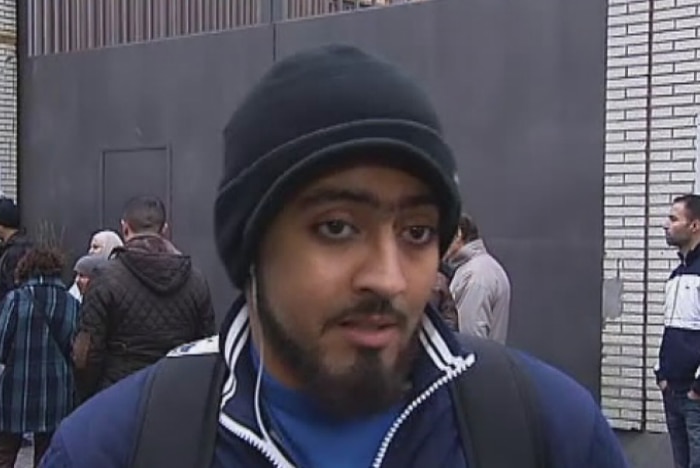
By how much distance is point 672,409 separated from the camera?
5895 mm

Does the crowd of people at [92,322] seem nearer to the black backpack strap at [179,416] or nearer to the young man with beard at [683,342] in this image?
the young man with beard at [683,342]

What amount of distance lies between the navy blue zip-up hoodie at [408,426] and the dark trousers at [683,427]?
4603mm

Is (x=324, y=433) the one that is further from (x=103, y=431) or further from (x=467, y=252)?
(x=467, y=252)

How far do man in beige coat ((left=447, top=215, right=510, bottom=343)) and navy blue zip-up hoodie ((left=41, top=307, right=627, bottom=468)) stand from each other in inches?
168

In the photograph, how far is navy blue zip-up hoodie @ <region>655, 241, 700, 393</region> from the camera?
572 centimetres

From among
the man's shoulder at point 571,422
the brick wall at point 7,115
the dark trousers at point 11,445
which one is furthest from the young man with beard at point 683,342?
the brick wall at point 7,115

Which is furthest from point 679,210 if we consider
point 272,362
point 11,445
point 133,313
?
point 272,362

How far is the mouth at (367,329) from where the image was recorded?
1253 millimetres

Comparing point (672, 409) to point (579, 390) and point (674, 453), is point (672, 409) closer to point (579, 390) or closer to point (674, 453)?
point (674, 453)

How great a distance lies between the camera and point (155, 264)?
492cm

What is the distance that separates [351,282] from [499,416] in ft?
0.79

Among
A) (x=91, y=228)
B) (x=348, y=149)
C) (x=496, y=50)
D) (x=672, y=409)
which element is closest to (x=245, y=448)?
(x=348, y=149)

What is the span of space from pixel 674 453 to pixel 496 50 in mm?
2795

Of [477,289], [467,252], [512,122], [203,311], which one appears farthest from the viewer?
[512,122]
